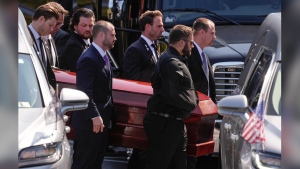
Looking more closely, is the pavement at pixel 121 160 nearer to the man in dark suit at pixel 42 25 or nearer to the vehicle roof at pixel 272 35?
the man in dark suit at pixel 42 25

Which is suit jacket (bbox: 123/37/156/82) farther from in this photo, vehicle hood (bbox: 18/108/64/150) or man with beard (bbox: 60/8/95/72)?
vehicle hood (bbox: 18/108/64/150)

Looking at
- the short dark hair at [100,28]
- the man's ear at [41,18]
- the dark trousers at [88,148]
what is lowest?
the dark trousers at [88,148]

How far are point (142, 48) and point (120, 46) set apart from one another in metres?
3.67

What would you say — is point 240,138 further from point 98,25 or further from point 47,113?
point 98,25

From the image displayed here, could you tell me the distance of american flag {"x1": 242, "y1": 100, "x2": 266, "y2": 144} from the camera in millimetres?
5386

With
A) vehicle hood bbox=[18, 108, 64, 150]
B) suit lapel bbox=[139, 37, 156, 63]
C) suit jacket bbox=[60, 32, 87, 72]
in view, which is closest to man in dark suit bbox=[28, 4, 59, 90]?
suit jacket bbox=[60, 32, 87, 72]

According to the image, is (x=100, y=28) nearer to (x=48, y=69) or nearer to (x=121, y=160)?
(x=48, y=69)

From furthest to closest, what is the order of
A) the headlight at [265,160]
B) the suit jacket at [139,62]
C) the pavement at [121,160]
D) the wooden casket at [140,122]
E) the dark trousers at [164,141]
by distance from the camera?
the pavement at [121,160] → the suit jacket at [139,62] → the wooden casket at [140,122] → the dark trousers at [164,141] → the headlight at [265,160]

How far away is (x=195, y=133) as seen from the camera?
26.8ft

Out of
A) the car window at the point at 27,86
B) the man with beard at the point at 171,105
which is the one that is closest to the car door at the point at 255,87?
the man with beard at the point at 171,105

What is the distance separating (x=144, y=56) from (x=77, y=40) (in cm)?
82

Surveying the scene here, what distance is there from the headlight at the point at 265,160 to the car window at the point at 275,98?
575 millimetres

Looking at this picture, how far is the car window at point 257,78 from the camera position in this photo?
20.6ft

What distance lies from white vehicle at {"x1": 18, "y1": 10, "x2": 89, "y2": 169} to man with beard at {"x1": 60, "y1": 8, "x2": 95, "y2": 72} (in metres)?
2.49
